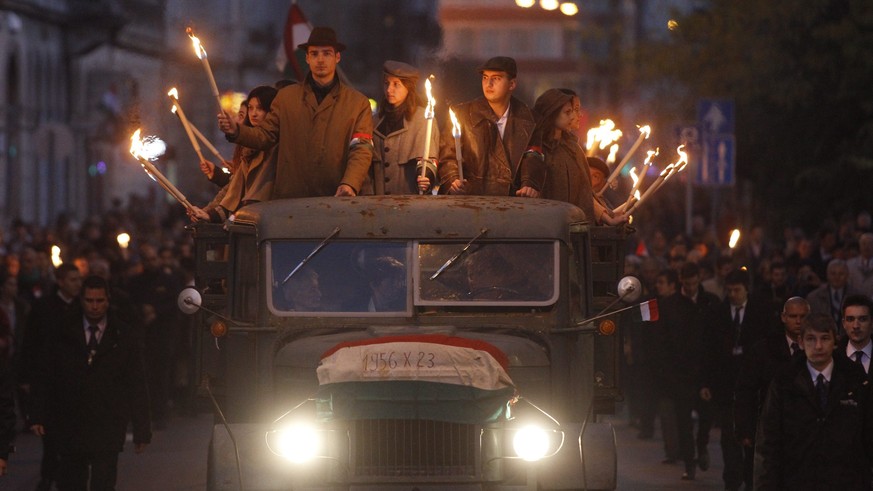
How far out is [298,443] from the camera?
11641mm

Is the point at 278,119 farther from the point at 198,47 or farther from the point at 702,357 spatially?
the point at 702,357

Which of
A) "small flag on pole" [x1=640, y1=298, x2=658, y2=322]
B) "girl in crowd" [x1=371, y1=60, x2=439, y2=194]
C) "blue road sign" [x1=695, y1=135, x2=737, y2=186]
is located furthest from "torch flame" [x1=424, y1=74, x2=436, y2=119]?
"blue road sign" [x1=695, y1=135, x2=737, y2=186]

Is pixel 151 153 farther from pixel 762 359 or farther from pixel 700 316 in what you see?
pixel 700 316

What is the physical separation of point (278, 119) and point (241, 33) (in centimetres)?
7231

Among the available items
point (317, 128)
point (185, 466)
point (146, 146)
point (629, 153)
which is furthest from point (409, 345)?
point (185, 466)

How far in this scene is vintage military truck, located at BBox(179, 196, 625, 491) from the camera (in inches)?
459

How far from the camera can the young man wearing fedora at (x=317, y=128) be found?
14.2m

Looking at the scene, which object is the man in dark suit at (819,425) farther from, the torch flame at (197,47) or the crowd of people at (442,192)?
the torch flame at (197,47)

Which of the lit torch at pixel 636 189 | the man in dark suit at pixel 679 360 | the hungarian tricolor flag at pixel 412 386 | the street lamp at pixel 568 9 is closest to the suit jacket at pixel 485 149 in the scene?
the lit torch at pixel 636 189

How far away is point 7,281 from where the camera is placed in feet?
80.4

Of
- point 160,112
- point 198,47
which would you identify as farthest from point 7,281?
point 160,112

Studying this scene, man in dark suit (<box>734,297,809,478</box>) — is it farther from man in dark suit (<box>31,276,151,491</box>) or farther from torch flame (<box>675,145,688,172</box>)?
man in dark suit (<box>31,276,151,491</box>)

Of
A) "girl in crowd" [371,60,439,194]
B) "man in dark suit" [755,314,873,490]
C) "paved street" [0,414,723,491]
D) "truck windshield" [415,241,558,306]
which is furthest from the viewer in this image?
"paved street" [0,414,723,491]

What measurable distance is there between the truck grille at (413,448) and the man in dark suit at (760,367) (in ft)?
7.87
